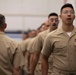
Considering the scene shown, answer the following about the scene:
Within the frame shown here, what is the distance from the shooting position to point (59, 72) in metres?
5.33

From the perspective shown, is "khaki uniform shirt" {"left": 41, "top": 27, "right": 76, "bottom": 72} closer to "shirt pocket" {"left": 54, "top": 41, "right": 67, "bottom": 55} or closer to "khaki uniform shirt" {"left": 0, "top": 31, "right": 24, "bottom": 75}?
"shirt pocket" {"left": 54, "top": 41, "right": 67, "bottom": 55}

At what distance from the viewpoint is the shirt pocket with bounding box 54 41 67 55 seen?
527 cm

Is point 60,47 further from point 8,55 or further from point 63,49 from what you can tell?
point 8,55

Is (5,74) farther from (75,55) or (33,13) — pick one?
(33,13)

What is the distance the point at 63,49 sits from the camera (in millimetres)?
5273

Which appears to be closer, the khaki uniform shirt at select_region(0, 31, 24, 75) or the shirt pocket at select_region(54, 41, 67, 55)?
the shirt pocket at select_region(54, 41, 67, 55)

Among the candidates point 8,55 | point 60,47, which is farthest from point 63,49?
point 8,55

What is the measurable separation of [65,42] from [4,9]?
9.86 meters

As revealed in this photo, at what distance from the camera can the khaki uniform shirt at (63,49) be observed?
524 cm

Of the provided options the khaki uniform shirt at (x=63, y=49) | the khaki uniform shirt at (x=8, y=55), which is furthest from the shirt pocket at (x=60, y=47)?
the khaki uniform shirt at (x=8, y=55)

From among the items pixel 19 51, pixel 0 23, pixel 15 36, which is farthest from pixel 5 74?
pixel 15 36

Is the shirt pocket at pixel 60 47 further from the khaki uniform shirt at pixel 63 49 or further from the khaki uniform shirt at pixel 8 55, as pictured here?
the khaki uniform shirt at pixel 8 55

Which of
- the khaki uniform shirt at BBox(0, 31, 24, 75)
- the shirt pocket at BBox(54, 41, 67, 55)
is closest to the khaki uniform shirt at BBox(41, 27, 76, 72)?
the shirt pocket at BBox(54, 41, 67, 55)

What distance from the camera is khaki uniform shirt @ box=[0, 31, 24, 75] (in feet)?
17.9
